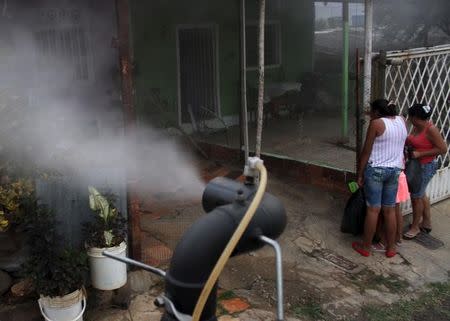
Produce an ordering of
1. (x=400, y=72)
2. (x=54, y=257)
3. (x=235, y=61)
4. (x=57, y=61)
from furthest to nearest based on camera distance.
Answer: (x=235, y=61), (x=57, y=61), (x=400, y=72), (x=54, y=257)

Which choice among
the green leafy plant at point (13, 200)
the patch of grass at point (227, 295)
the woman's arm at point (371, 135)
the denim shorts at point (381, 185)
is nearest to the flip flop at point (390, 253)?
the denim shorts at point (381, 185)

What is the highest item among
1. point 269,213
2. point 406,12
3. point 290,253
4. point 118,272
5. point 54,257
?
point 406,12

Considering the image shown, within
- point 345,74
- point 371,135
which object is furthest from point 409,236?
point 345,74

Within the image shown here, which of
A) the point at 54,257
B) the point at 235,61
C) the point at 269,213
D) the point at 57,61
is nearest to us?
the point at 269,213

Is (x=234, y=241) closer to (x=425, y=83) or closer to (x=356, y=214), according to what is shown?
(x=356, y=214)

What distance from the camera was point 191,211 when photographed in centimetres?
663

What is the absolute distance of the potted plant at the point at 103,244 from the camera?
426 centimetres

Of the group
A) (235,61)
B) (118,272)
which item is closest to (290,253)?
(118,272)

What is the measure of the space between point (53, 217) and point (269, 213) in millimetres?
2365

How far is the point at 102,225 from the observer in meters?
4.27

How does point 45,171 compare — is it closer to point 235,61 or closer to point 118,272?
point 118,272

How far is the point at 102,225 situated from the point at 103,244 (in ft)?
0.52

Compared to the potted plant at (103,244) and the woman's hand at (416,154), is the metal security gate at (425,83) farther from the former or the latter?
the potted plant at (103,244)

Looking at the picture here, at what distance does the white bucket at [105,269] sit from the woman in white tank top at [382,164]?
276cm
